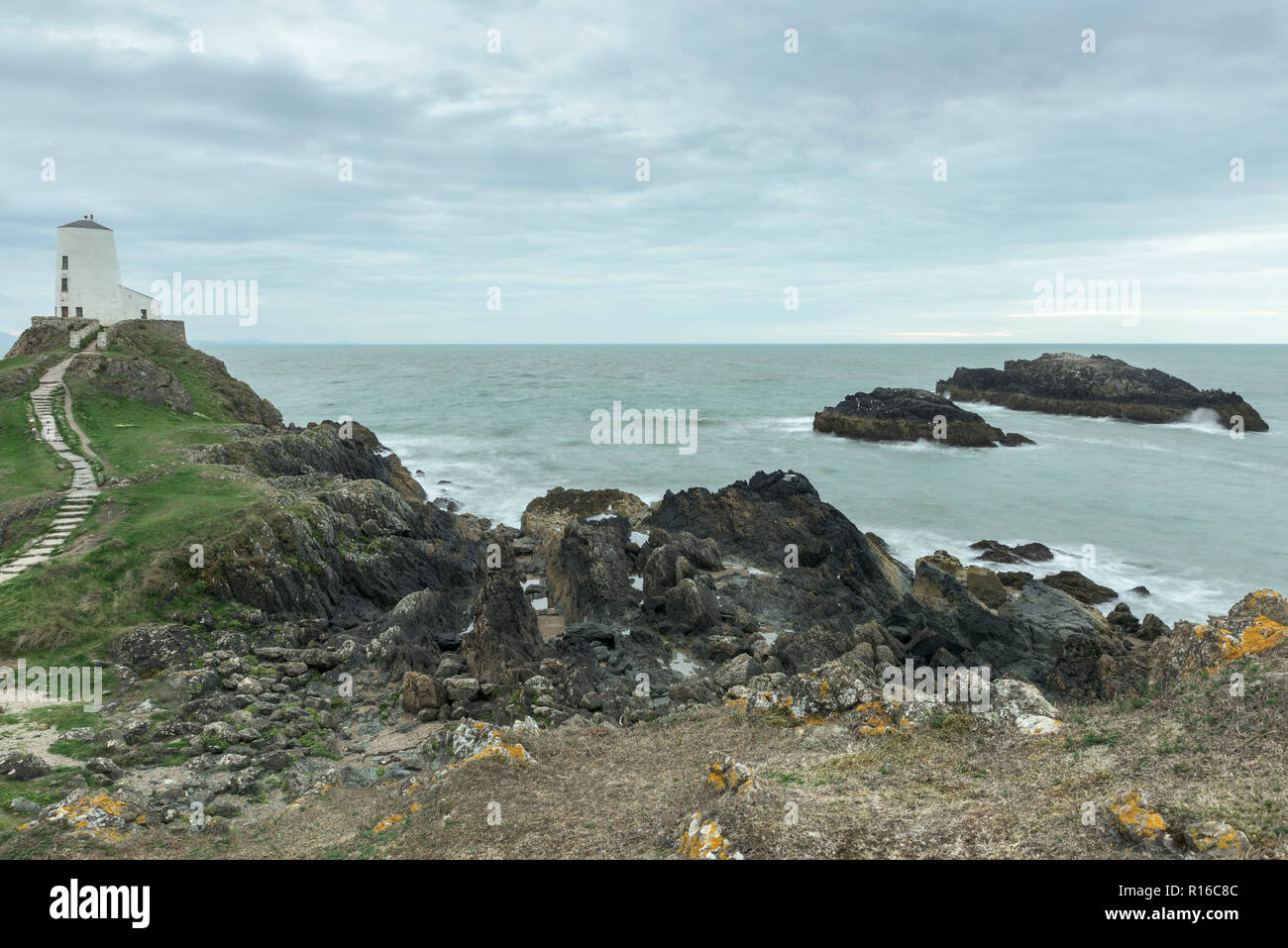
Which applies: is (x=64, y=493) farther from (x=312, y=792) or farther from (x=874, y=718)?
(x=874, y=718)

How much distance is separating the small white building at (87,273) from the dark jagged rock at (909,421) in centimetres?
6080

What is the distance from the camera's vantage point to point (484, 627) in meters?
18.1

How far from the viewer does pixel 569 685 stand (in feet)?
53.7

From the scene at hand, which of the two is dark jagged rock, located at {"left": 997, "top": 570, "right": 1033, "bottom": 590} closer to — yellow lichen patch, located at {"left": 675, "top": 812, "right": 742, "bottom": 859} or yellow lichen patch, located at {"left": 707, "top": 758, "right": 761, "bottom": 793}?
yellow lichen patch, located at {"left": 707, "top": 758, "right": 761, "bottom": 793}

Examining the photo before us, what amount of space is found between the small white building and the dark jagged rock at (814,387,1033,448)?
60802 mm

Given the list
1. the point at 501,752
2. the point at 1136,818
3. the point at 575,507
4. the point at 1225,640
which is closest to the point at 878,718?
the point at 1136,818

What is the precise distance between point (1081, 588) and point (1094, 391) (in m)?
74.5

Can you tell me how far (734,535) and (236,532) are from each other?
18264 mm

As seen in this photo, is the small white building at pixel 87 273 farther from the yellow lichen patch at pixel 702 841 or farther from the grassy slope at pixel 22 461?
Answer: the yellow lichen patch at pixel 702 841

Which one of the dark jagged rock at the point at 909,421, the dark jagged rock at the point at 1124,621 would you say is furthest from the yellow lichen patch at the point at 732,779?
the dark jagged rock at the point at 909,421

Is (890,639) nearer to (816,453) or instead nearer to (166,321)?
(816,453)

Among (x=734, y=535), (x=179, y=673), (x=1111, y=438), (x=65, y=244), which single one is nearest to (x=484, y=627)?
(x=179, y=673)

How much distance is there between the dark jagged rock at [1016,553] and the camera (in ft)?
108

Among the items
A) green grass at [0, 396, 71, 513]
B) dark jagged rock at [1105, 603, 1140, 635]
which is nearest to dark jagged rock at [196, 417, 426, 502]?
green grass at [0, 396, 71, 513]
